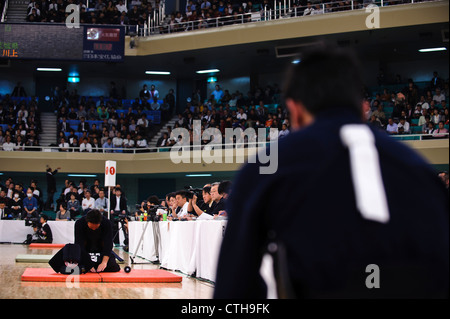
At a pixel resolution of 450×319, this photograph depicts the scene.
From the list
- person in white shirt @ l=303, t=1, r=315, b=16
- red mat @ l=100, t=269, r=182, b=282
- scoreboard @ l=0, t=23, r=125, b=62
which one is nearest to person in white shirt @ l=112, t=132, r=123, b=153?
scoreboard @ l=0, t=23, r=125, b=62

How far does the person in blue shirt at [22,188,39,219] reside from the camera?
70.7 feet

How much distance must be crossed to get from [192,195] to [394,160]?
10641 millimetres

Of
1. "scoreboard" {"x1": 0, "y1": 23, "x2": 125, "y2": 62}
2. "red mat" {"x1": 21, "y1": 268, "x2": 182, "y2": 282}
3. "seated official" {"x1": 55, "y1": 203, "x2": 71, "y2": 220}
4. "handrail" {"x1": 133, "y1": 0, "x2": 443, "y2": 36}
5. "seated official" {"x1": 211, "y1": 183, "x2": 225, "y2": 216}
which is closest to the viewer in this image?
"red mat" {"x1": 21, "y1": 268, "x2": 182, "y2": 282}

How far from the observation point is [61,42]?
25.4 metres

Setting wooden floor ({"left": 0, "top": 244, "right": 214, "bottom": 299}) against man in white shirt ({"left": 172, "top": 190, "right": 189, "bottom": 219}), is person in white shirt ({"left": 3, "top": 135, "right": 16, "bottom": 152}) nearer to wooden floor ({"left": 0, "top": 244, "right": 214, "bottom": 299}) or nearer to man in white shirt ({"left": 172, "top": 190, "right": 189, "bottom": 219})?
man in white shirt ({"left": 172, "top": 190, "right": 189, "bottom": 219})

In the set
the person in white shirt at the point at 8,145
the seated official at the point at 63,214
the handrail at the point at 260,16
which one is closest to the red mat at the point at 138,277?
the seated official at the point at 63,214

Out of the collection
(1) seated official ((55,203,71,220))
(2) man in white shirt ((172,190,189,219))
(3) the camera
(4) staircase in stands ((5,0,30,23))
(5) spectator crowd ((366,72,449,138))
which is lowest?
(3) the camera

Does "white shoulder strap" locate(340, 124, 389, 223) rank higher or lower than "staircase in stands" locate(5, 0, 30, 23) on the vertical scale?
lower

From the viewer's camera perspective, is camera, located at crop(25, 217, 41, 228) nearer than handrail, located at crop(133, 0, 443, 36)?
Yes

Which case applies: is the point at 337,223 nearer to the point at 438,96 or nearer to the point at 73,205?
the point at 73,205

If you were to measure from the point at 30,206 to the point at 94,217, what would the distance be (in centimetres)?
1427

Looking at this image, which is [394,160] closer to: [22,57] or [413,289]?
[413,289]

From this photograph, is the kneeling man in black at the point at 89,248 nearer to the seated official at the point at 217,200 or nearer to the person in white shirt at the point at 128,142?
the seated official at the point at 217,200

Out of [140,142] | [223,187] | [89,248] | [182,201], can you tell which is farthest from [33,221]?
[223,187]
